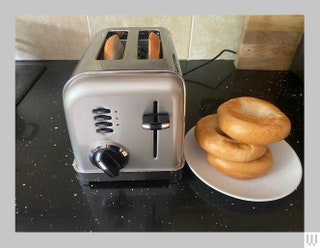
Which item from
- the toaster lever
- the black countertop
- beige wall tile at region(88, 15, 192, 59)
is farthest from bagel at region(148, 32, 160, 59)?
beige wall tile at region(88, 15, 192, 59)

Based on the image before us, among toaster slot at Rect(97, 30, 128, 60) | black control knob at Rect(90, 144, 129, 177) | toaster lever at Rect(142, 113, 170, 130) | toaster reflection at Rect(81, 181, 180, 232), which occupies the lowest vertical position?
toaster reflection at Rect(81, 181, 180, 232)

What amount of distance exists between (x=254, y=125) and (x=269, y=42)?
1.48 ft

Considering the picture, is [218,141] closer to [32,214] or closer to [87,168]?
[87,168]

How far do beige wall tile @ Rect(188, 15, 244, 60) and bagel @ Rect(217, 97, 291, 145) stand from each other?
409mm

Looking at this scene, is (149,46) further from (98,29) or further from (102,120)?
(98,29)

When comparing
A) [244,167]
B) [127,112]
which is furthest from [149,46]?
[244,167]

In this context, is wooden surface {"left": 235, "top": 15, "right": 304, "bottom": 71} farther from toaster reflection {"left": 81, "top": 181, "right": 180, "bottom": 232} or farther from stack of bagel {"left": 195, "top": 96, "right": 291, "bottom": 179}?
toaster reflection {"left": 81, "top": 181, "right": 180, "bottom": 232}

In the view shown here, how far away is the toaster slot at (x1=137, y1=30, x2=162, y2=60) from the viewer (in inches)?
16.7

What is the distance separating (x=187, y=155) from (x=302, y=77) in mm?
506

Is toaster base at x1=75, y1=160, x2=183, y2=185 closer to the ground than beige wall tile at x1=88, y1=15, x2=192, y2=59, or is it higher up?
closer to the ground

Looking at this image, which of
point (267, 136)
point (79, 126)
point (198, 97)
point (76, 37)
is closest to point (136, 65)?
point (79, 126)

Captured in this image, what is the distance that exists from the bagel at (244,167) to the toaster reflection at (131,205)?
0.09 metres

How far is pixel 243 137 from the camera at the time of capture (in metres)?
0.40

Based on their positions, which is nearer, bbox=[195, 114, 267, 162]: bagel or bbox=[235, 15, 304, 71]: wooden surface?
bbox=[195, 114, 267, 162]: bagel
